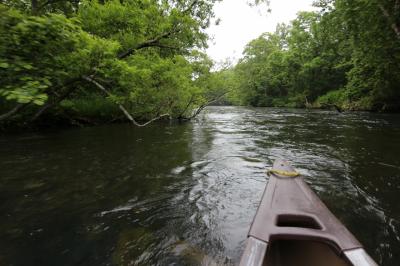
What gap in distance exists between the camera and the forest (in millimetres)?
2410

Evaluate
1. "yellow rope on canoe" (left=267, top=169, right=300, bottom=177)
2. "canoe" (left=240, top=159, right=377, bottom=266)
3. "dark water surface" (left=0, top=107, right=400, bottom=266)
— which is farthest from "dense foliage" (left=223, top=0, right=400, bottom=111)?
"canoe" (left=240, top=159, right=377, bottom=266)

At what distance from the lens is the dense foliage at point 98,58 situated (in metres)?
2.34

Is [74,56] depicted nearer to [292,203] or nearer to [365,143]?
[292,203]

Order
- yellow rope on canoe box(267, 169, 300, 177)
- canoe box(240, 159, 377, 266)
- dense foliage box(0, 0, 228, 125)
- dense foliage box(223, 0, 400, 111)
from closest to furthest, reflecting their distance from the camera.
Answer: canoe box(240, 159, 377, 266) → dense foliage box(0, 0, 228, 125) → yellow rope on canoe box(267, 169, 300, 177) → dense foliage box(223, 0, 400, 111)

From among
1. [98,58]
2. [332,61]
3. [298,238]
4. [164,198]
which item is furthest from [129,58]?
[332,61]

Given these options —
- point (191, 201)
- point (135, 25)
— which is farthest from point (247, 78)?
point (191, 201)

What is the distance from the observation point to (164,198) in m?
3.82

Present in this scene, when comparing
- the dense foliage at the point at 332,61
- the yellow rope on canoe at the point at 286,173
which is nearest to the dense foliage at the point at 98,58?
the yellow rope on canoe at the point at 286,173

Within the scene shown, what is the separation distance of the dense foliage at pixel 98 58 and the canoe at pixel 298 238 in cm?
215

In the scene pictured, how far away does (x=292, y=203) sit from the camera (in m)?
2.56

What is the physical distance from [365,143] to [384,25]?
649 centimetres

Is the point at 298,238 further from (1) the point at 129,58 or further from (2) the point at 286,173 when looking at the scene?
(1) the point at 129,58

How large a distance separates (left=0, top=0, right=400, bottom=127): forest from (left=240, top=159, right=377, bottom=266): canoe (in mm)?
2195

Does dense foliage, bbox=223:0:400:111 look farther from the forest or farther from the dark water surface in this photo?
the dark water surface
